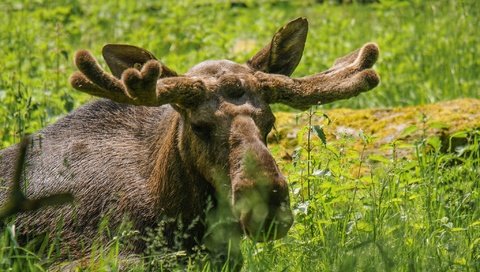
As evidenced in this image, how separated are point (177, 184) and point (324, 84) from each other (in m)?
0.91

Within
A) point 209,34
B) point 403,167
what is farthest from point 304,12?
point 403,167

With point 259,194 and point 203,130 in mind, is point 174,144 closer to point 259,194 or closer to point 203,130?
point 203,130

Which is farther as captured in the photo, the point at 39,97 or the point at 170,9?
the point at 170,9

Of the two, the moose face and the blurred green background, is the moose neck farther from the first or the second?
the blurred green background

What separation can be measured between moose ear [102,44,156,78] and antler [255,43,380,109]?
24.0 inches

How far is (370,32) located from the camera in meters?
13.0

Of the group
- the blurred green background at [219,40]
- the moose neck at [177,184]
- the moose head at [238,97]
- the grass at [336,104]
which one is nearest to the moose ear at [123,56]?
the moose head at [238,97]

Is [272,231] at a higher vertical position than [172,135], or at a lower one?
lower

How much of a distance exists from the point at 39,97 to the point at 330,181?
9.36ft

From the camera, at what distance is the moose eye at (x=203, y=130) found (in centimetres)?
625

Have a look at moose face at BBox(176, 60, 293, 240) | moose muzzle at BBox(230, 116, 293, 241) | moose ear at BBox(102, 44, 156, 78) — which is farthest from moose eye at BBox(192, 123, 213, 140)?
moose ear at BBox(102, 44, 156, 78)

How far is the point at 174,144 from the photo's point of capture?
6.56m

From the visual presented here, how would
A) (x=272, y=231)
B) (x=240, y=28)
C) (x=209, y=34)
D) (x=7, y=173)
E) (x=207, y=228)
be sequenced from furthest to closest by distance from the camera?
(x=240, y=28)
(x=209, y=34)
(x=7, y=173)
(x=207, y=228)
(x=272, y=231)

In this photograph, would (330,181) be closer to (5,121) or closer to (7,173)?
(7,173)
